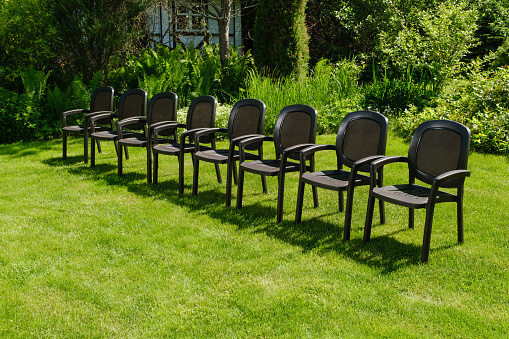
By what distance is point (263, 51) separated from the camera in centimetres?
1184

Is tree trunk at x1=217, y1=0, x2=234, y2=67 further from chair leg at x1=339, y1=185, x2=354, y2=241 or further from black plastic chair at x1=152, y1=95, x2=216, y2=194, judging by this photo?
chair leg at x1=339, y1=185, x2=354, y2=241

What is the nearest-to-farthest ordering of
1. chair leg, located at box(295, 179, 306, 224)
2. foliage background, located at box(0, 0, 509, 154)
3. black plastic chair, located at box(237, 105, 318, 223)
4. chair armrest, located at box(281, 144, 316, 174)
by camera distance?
chair leg, located at box(295, 179, 306, 224) → chair armrest, located at box(281, 144, 316, 174) → black plastic chair, located at box(237, 105, 318, 223) → foliage background, located at box(0, 0, 509, 154)

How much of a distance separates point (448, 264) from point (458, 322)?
0.95 meters

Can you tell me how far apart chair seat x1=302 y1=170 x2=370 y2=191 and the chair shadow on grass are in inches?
18.3

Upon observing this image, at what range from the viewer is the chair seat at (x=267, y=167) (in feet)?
18.0

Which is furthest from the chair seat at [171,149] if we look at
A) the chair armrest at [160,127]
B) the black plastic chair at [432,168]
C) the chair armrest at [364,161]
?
the black plastic chair at [432,168]

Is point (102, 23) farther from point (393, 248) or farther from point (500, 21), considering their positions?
point (500, 21)

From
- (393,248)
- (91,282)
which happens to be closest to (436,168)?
(393,248)

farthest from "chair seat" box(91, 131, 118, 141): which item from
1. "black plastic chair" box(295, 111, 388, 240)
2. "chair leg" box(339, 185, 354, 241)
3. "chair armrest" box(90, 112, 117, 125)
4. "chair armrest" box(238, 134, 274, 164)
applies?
"chair leg" box(339, 185, 354, 241)

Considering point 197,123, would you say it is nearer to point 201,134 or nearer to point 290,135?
point 201,134

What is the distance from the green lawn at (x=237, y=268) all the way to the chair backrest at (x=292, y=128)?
0.72 m

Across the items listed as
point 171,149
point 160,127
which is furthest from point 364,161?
point 160,127

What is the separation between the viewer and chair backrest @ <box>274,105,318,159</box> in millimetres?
5779

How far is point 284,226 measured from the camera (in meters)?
5.20
